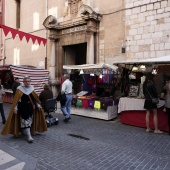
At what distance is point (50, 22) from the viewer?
484 inches

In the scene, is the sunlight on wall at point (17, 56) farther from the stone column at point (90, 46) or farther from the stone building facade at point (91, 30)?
the stone column at point (90, 46)

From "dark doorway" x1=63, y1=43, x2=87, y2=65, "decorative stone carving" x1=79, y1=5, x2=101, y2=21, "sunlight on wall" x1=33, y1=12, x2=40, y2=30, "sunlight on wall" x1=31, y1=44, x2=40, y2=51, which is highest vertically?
"sunlight on wall" x1=33, y1=12, x2=40, y2=30

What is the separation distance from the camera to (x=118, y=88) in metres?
8.71

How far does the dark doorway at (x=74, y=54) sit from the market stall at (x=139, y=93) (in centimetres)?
511

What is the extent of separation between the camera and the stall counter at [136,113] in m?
6.37

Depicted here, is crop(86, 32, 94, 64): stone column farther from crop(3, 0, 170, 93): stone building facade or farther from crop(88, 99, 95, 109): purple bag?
crop(88, 99, 95, 109): purple bag

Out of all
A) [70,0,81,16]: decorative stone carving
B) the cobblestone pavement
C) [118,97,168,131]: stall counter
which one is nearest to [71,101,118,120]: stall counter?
[118,97,168,131]: stall counter

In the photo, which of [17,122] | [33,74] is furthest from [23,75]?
[17,122]

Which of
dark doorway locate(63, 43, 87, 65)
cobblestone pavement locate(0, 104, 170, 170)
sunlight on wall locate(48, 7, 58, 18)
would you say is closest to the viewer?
cobblestone pavement locate(0, 104, 170, 170)

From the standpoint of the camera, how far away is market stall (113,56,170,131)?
643 cm

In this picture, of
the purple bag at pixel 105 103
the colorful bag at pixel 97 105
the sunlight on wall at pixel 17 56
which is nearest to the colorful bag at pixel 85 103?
the colorful bag at pixel 97 105

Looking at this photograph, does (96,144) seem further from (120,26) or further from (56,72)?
(56,72)

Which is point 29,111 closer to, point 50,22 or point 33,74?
point 33,74

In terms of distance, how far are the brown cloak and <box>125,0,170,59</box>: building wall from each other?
5.20 meters
